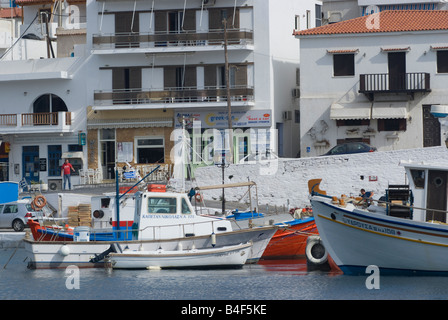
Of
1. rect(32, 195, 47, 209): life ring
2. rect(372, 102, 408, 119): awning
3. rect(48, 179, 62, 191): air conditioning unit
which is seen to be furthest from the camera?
rect(48, 179, 62, 191): air conditioning unit

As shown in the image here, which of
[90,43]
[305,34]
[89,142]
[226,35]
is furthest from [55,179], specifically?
[305,34]

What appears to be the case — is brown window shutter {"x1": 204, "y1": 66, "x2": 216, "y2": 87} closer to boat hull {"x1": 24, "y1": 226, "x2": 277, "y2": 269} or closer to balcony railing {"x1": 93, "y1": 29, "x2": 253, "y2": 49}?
balcony railing {"x1": 93, "y1": 29, "x2": 253, "y2": 49}

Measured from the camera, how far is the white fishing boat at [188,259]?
3284 cm

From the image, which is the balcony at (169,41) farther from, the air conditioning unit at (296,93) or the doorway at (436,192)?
the doorway at (436,192)

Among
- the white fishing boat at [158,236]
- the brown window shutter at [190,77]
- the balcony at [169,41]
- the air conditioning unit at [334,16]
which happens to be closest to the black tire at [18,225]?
the white fishing boat at [158,236]

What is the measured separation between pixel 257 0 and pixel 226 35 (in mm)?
2957

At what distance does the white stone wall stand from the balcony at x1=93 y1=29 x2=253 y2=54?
7.28 metres

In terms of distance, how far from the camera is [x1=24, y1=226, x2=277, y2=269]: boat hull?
33.6m

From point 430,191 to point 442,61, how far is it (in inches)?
842

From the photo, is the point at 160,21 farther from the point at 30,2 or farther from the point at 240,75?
the point at 30,2

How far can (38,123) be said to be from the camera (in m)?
53.7

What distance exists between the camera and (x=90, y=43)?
2125 inches

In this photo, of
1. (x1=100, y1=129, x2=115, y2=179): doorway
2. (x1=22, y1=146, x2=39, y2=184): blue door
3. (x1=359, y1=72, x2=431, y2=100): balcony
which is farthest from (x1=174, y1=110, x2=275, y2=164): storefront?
(x1=22, y1=146, x2=39, y2=184): blue door
